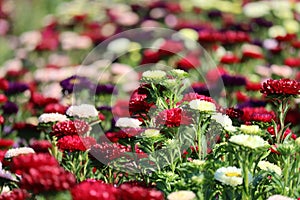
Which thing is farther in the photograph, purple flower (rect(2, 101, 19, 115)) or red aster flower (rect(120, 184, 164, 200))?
purple flower (rect(2, 101, 19, 115))

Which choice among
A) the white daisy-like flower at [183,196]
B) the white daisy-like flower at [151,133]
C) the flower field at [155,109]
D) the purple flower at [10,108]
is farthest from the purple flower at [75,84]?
the white daisy-like flower at [183,196]

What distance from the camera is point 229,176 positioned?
2.08 m

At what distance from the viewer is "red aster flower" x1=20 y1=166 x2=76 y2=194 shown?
1781 millimetres

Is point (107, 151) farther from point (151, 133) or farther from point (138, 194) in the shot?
point (138, 194)

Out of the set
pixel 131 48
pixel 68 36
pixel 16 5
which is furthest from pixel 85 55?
pixel 16 5

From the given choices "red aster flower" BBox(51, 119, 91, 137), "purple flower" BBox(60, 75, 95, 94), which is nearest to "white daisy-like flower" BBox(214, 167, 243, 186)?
"red aster flower" BBox(51, 119, 91, 137)

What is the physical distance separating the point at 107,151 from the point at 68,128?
0.75 feet

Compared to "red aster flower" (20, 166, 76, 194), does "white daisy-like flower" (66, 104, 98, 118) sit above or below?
below

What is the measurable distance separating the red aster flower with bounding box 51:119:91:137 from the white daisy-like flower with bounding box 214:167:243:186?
794mm

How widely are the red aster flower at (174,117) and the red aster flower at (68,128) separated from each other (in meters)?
0.41

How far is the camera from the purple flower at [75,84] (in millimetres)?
3604

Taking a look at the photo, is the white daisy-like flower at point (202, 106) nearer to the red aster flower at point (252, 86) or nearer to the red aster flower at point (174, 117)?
the red aster flower at point (174, 117)

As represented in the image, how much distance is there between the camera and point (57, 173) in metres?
1.79

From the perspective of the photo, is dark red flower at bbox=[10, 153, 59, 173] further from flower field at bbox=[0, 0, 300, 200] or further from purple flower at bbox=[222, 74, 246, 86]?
purple flower at bbox=[222, 74, 246, 86]
